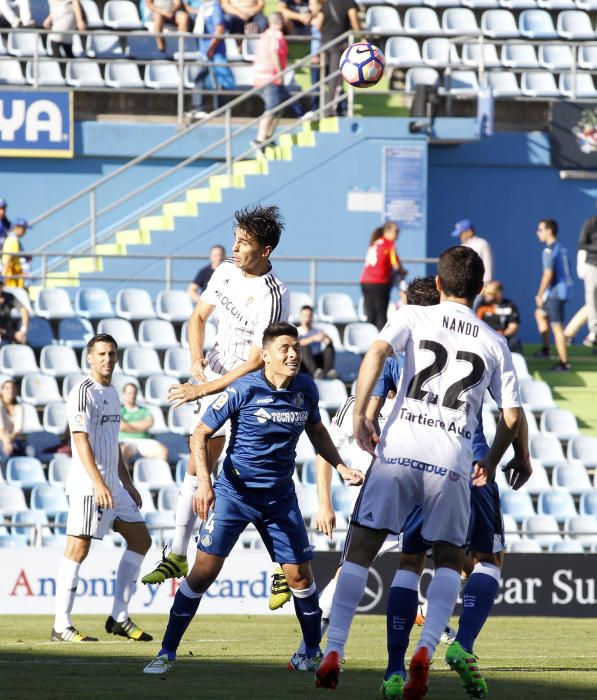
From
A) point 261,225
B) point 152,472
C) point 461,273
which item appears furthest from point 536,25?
point 461,273

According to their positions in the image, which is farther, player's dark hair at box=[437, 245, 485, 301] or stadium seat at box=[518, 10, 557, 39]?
stadium seat at box=[518, 10, 557, 39]

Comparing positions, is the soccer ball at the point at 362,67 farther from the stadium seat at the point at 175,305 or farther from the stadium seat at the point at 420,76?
the stadium seat at the point at 420,76

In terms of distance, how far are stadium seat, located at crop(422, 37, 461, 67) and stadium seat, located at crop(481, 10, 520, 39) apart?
3.32ft

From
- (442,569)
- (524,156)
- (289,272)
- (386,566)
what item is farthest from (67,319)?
(442,569)

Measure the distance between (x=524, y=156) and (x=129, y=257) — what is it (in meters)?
6.80

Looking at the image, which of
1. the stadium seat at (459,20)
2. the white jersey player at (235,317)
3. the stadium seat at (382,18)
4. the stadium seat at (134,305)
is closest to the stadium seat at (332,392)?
the stadium seat at (134,305)

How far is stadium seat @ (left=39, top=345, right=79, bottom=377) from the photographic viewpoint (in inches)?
660

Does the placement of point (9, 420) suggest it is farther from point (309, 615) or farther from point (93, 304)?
point (309, 615)

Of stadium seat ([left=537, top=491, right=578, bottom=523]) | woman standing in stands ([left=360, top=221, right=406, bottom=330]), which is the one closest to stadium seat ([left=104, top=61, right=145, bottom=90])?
woman standing in stands ([left=360, top=221, right=406, bottom=330])

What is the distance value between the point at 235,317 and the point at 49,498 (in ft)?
22.6

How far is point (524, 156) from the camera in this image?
73.6ft

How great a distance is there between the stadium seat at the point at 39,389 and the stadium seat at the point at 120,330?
3.32ft

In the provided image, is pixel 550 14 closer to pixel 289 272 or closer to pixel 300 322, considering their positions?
pixel 289 272

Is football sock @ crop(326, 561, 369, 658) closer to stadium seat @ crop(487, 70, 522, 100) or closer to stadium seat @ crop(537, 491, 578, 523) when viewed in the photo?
stadium seat @ crop(537, 491, 578, 523)
